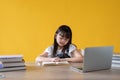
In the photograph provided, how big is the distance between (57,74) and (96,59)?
365mm

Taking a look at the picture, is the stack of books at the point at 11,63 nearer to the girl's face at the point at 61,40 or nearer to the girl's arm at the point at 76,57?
the girl's arm at the point at 76,57

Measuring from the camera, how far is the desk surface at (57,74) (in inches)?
68.0

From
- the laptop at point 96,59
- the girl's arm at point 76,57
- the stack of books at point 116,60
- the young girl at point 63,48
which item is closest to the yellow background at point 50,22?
the young girl at point 63,48

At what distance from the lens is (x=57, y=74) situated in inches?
72.4

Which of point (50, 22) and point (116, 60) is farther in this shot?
point (50, 22)

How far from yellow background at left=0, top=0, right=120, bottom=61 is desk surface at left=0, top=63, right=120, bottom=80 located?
1.53 meters

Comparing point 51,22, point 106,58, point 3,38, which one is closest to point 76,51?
point 106,58

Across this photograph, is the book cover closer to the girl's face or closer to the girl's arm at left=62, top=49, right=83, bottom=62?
the girl's arm at left=62, top=49, right=83, bottom=62

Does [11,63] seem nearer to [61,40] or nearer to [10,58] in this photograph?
[10,58]

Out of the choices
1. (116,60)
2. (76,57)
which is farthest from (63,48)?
(116,60)

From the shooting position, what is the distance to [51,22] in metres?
3.53

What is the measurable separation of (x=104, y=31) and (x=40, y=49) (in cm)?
108

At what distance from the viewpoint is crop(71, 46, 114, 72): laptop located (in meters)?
1.85

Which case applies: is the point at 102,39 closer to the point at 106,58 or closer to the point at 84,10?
the point at 84,10
